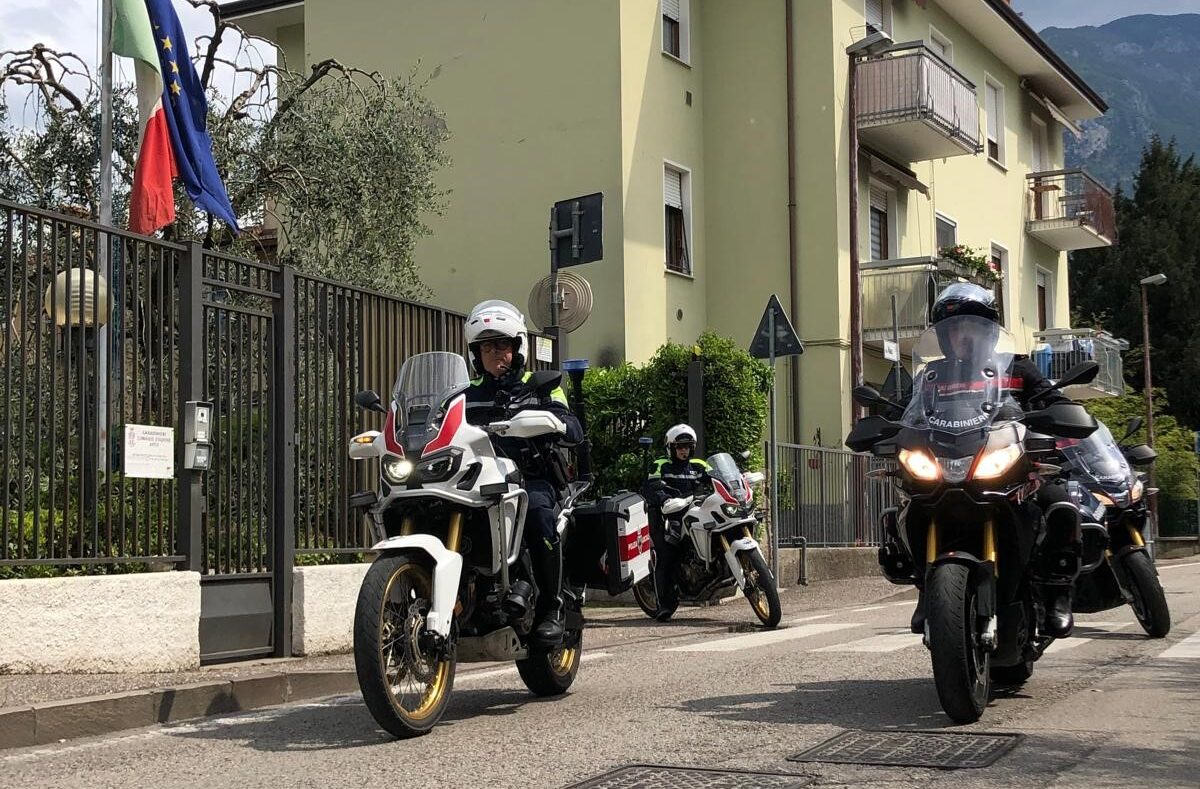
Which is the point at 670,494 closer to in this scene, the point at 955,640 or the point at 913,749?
the point at 955,640

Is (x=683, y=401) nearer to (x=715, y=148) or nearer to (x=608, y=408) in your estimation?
(x=608, y=408)

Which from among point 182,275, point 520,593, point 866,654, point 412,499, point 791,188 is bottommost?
point 866,654

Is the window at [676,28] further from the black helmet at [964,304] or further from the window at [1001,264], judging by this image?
the black helmet at [964,304]

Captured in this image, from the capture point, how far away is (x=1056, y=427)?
6629 millimetres

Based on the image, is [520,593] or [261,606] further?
Answer: [261,606]

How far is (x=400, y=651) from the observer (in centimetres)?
641

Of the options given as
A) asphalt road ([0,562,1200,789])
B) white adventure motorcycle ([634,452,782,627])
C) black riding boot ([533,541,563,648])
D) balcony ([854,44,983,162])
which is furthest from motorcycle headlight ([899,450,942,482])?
balcony ([854,44,983,162])

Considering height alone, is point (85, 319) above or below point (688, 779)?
above

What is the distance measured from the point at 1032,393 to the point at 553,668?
268 centimetres

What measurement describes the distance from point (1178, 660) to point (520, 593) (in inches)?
174

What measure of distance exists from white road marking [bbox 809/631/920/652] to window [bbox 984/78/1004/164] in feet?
76.6

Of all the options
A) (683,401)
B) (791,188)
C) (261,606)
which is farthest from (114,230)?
(791,188)

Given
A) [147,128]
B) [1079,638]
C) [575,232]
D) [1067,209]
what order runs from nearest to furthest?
[1079,638] < [575,232] < [147,128] < [1067,209]

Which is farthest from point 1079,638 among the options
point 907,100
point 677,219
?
point 907,100
